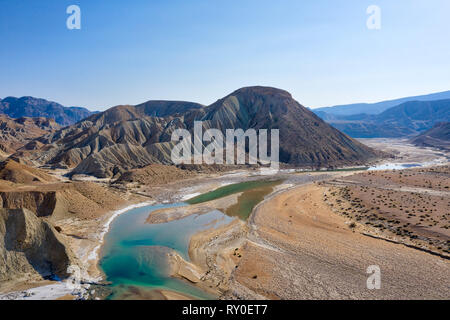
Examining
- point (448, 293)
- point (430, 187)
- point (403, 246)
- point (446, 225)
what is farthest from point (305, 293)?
point (430, 187)

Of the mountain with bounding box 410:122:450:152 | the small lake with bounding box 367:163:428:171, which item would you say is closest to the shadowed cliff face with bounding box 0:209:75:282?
the small lake with bounding box 367:163:428:171

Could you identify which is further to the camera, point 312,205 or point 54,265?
point 312,205

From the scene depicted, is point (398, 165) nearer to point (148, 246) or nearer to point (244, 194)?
point (244, 194)

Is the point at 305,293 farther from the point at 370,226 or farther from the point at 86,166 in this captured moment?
the point at 86,166

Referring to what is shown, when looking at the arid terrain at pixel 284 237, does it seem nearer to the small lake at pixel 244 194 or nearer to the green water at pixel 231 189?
the small lake at pixel 244 194

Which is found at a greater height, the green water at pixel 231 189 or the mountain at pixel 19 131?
the mountain at pixel 19 131

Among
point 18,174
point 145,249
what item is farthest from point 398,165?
point 18,174

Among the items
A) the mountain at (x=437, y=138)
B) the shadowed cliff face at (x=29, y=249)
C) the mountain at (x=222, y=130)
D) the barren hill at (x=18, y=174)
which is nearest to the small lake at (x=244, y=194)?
the shadowed cliff face at (x=29, y=249)
